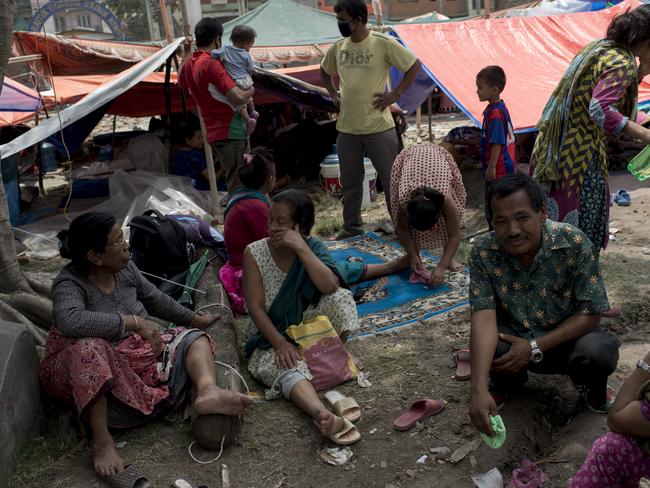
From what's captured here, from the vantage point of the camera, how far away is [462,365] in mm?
2996

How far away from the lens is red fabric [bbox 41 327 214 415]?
2371 millimetres

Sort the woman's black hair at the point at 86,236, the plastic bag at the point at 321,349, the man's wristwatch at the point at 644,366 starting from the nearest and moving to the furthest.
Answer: the man's wristwatch at the point at 644,366, the woman's black hair at the point at 86,236, the plastic bag at the point at 321,349

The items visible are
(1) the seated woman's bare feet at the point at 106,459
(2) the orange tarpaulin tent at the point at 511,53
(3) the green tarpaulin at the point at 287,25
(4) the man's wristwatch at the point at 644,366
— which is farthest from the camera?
(3) the green tarpaulin at the point at 287,25

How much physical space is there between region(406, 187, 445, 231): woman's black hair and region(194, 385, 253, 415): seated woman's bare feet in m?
1.76

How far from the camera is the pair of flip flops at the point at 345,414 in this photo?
8.25 feet

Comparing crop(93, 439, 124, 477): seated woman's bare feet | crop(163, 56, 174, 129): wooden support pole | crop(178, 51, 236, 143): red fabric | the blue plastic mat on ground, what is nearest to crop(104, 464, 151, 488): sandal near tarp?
crop(93, 439, 124, 477): seated woman's bare feet

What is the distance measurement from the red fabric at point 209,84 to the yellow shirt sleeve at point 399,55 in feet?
4.26

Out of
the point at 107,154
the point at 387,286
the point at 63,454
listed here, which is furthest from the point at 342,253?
the point at 107,154

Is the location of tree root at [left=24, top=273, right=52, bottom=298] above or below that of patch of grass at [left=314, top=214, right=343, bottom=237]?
above

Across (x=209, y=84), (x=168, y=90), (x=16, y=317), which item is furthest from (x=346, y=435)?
(x=168, y=90)

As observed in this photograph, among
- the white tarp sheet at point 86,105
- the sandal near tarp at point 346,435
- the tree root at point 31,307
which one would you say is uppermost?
the white tarp sheet at point 86,105

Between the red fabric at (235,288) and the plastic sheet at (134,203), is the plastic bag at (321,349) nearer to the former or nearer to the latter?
the red fabric at (235,288)

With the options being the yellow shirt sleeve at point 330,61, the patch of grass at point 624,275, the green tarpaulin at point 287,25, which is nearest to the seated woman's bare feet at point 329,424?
the patch of grass at point 624,275

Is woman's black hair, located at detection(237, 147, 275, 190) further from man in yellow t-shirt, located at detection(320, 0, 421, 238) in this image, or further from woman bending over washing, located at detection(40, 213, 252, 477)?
man in yellow t-shirt, located at detection(320, 0, 421, 238)
